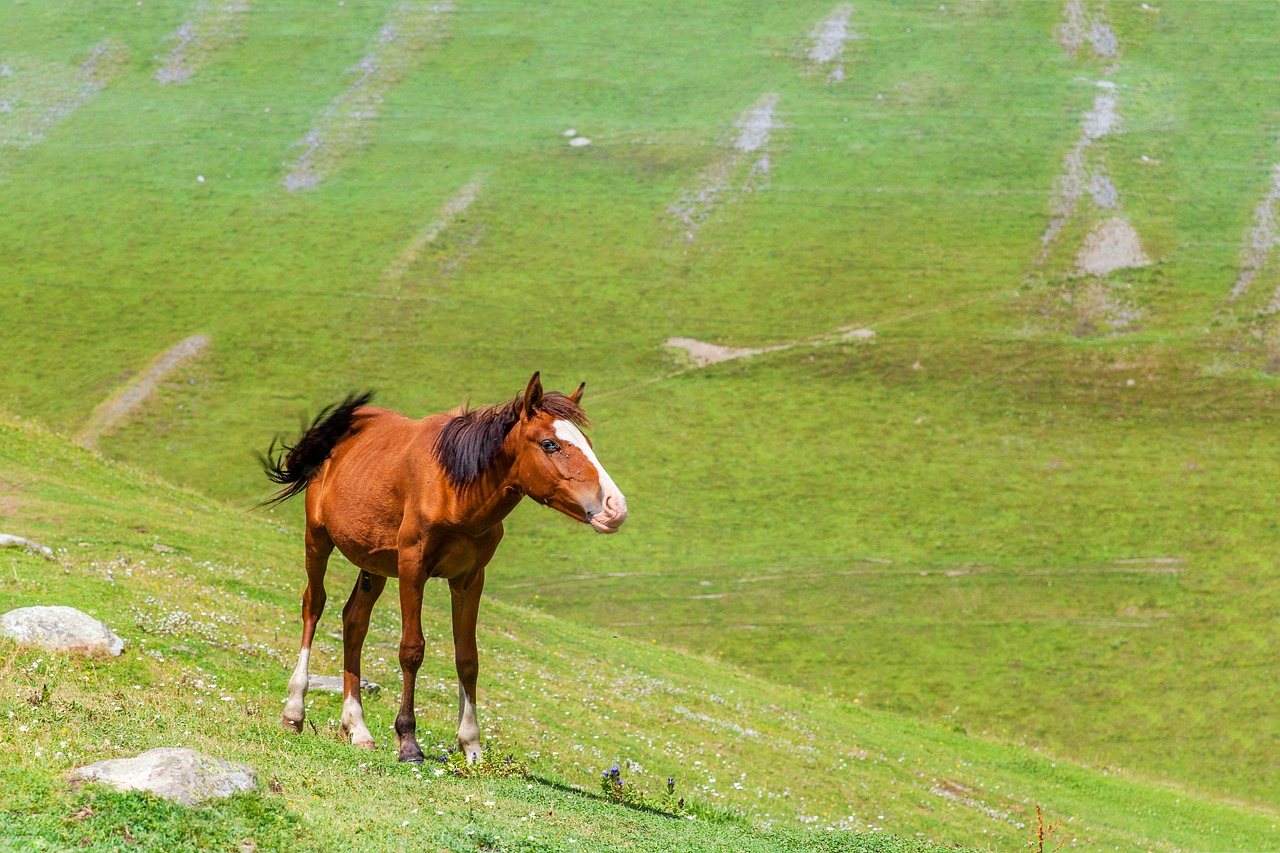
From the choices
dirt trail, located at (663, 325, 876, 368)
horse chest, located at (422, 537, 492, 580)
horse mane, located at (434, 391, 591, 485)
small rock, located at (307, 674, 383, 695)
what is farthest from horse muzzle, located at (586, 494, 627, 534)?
dirt trail, located at (663, 325, 876, 368)

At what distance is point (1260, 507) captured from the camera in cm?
6031

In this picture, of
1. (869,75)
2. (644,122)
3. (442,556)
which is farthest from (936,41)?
(442,556)

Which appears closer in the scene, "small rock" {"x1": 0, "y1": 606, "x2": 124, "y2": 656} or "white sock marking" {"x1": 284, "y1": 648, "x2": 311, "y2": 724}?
"white sock marking" {"x1": 284, "y1": 648, "x2": 311, "y2": 724}

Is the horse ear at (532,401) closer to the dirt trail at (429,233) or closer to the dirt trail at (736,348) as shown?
the dirt trail at (736,348)

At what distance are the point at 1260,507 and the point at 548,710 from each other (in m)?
48.6

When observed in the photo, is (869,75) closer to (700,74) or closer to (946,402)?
(700,74)

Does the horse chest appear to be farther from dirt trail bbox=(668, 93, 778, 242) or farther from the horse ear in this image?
dirt trail bbox=(668, 93, 778, 242)

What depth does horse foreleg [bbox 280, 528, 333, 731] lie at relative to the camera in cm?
1527

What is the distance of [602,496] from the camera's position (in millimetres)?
12727

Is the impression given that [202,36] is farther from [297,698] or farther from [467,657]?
[467,657]

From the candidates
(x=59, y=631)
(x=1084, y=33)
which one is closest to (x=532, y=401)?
(x=59, y=631)

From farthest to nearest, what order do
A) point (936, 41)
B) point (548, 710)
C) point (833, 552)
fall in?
point (936, 41)
point (833, 552)
point (548, 710)

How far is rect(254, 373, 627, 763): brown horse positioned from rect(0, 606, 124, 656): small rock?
338cm

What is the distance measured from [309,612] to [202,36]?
3888 inches
